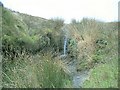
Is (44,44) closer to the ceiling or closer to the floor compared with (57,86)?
closer to the ceiling

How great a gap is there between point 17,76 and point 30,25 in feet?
17.5

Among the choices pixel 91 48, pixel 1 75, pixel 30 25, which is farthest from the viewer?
pixel 30 25

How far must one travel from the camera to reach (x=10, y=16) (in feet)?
28.9

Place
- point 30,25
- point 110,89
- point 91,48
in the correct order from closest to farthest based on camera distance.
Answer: point 110,89
point 91,48
point 30,25

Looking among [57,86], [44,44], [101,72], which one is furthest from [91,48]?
[57,86]

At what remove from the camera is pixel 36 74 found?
214 inches

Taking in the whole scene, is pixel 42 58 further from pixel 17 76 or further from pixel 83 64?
pixel 83 64

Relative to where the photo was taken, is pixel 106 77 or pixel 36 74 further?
pixel 106 77

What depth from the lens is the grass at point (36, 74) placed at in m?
5.37

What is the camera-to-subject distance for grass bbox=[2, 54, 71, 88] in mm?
5367

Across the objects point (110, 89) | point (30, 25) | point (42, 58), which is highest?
point (30, 25)

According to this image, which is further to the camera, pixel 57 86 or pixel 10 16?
pixel 10 16

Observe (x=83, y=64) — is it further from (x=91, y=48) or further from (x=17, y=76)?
(x=17, y=76)

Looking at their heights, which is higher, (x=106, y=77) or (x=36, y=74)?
(x=36, y=74)
